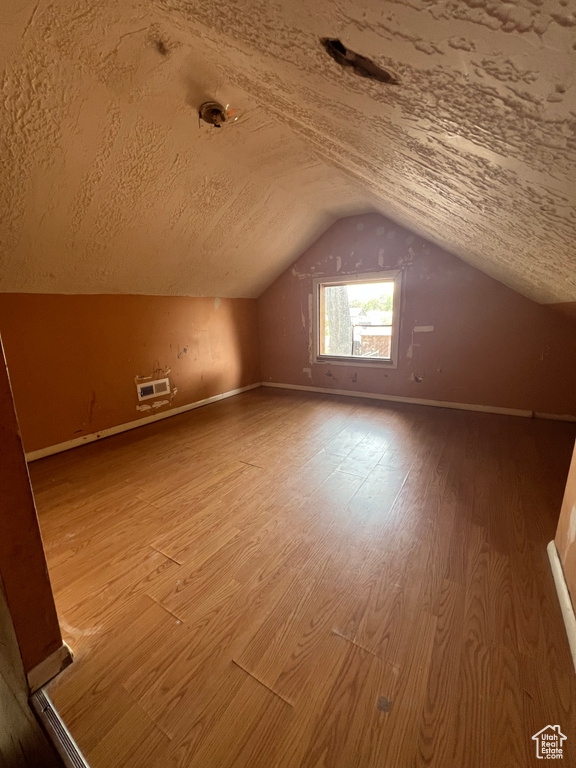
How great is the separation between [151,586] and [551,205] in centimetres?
190

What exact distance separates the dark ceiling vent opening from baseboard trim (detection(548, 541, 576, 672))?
Result: 1.60m

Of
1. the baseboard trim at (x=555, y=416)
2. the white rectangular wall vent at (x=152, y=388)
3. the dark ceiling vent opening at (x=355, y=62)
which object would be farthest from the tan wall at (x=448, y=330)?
the dark ceiling vent opening at (x=355, y=62)

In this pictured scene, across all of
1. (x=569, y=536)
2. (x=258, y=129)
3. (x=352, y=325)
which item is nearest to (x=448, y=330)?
(x=569, y=536)

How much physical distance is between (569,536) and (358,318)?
7435mm

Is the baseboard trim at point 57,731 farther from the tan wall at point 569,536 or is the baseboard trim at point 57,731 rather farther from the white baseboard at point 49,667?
the tan wall at point 569,536

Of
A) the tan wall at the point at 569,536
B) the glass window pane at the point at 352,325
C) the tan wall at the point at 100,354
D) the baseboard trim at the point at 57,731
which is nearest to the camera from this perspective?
the baseboard trim at the point at 57,731

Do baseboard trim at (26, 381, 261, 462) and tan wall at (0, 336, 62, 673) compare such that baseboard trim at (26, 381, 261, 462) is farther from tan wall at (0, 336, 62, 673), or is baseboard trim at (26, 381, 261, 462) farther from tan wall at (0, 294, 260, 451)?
tan wall at (0, 336, 62, 673)

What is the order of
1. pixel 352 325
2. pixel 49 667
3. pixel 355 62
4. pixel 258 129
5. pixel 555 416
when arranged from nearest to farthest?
1. pixel 355 62
2. pixel 49 667
3. pixel 258 129
4. pixel 555 416
5. pixel 352 325

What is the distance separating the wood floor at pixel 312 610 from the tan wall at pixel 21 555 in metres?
0.17

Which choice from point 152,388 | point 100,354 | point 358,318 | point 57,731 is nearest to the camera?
point 57,731

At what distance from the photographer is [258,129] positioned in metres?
1.80

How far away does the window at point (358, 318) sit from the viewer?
3.51 m

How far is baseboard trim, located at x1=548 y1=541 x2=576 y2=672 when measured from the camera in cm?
93

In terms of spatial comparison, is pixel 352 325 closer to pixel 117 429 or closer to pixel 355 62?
pixel 117 429
